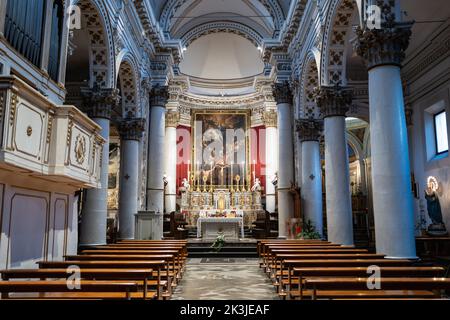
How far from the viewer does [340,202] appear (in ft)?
33.9

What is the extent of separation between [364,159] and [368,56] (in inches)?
591

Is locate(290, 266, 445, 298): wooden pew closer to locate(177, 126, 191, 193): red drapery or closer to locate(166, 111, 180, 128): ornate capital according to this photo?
locate(166, 111, 180, 128): ornate capital

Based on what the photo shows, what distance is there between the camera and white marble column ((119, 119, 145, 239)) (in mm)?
13875

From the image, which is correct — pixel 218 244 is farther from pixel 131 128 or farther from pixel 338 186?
pixel 131 128

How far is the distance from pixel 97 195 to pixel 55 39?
185 inches

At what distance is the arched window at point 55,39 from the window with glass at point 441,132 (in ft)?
38.9

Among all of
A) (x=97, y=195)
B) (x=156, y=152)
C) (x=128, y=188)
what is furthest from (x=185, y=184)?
(x=97, y=195)

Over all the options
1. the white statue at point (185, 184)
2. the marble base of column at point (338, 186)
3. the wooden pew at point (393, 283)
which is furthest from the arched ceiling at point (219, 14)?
the wooden pew at point (393, 283)

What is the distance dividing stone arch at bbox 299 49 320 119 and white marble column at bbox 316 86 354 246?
3.04 meters

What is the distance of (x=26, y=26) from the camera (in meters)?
6.01

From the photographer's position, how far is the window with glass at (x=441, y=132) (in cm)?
1309

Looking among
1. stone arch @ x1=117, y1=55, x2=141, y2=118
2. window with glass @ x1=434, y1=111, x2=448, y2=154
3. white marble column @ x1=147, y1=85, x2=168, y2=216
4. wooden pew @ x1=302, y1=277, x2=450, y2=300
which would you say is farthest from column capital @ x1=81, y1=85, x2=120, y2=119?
window with glass @ x1=434, y1=111, x2=448, y2=154

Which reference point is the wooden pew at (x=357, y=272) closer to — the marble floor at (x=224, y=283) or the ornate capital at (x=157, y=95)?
the marble floor at (x=224, y=283)
